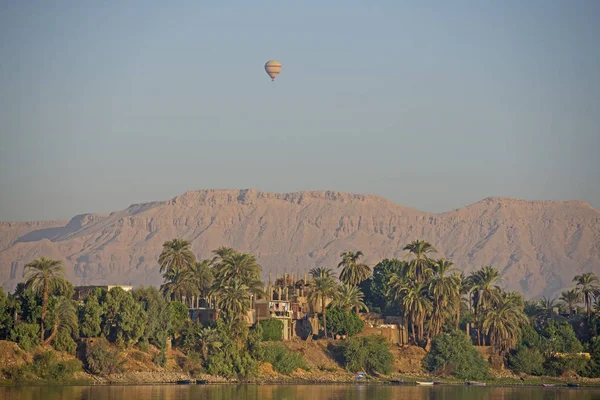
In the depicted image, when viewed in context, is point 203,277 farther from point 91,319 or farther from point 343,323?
point 91,319

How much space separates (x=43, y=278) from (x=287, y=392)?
2499 cm

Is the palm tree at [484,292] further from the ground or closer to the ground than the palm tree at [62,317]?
further from the ground

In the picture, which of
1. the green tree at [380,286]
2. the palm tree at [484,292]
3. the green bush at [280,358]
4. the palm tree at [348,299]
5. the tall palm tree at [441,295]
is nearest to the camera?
the green bush at [280,358]

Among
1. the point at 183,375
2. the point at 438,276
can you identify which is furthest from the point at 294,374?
the point at 438,276

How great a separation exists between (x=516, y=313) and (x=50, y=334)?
52665 millimetres

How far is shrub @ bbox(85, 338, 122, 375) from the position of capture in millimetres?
110062

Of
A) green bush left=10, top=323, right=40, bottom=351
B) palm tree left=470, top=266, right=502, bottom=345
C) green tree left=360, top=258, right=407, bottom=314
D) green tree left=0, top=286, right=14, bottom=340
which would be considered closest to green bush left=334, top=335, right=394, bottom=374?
palm tree left=470, top=266, right=502, bottom=345

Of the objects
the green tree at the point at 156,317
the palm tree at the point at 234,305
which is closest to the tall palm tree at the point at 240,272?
the palm tree at the point at 234,305

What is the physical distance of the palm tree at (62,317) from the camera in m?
110

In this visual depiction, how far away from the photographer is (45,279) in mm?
109688

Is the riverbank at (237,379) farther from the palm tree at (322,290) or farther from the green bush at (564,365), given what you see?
the palm tree at (322,290)

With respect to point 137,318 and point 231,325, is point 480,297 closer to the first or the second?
point 231,325

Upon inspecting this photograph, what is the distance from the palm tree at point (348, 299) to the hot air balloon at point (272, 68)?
1800 inches

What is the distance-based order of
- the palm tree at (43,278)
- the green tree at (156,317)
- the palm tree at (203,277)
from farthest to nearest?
the palm tree at (203,277) → the green tree at (156,317) → the palm tree at (43,278)
